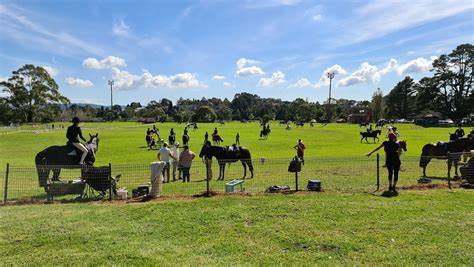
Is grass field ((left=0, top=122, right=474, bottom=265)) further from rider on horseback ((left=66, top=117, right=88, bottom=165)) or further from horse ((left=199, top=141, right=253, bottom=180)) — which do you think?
horse ((left=199, top=141, right=253, bottom=180))

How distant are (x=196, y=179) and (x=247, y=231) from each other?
9.38 m

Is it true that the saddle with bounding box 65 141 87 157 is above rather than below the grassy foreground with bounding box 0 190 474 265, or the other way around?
above

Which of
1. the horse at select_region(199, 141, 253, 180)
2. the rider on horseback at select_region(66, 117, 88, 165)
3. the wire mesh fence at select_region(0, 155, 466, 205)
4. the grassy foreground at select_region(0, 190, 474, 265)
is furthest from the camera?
the horse at select_region(199, 141, 253, 180)

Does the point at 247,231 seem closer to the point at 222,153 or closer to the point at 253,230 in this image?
the point at 253,230

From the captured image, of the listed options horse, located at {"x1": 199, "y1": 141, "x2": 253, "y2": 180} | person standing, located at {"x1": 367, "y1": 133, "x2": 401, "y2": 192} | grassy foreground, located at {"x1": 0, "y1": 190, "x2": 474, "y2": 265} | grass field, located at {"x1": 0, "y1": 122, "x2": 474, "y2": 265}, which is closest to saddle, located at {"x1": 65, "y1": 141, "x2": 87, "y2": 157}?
grass field, located at {"x1": 0, "y1": 122, "x2": 474, "y2": 265}

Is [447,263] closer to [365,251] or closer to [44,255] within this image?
[365,251]

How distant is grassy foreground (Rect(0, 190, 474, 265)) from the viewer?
A: 6871 mm

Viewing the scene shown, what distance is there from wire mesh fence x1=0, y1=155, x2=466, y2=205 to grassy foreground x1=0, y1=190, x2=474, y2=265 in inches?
59.9

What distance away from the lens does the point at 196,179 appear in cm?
1739

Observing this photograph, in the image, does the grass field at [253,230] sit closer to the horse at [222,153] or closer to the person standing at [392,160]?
the person standing at [392,160]

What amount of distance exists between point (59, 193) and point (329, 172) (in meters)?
11.8

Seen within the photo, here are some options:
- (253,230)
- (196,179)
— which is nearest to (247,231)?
(253,230)

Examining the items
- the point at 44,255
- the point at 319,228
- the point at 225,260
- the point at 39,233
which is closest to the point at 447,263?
the point at 319,228

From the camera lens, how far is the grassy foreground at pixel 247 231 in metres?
6.87
